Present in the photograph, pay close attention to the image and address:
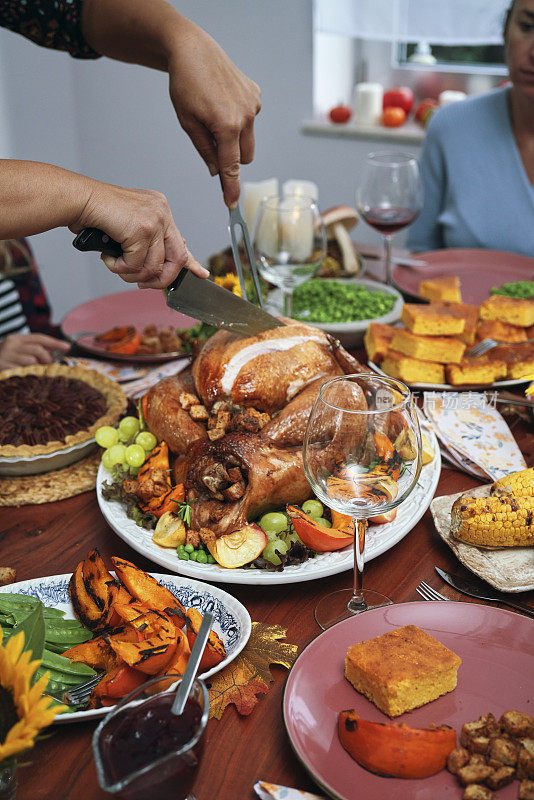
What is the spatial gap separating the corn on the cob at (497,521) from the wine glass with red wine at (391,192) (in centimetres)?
138

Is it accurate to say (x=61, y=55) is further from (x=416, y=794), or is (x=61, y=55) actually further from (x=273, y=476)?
(x=416, y=794)

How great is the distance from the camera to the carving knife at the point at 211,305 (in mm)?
1438

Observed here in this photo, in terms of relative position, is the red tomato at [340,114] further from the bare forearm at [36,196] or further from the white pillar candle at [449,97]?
the bare forearm at [36,196]

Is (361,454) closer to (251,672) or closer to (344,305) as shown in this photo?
(251,672)

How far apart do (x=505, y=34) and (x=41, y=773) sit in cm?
315

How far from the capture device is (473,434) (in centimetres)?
164

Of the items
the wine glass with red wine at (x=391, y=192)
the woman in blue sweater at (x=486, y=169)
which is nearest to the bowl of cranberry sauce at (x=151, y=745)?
the wine glass with red wine at (x=391, y=192)

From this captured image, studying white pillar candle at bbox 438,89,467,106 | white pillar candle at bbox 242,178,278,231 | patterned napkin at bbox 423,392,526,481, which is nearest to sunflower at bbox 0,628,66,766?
patterned napkin at bbox 423,392,526,481

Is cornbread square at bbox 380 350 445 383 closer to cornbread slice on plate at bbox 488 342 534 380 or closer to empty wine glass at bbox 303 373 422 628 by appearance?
cornbread slice on plate at bbox 488 342 534 380

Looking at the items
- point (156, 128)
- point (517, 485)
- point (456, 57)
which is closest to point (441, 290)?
point (517, 485)

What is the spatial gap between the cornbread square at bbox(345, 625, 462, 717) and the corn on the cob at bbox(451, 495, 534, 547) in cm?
30

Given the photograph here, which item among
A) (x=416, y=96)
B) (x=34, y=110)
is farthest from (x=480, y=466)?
(x=34, y=110)

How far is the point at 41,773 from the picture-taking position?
0.91 metres

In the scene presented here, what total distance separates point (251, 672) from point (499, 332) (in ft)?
4.23
